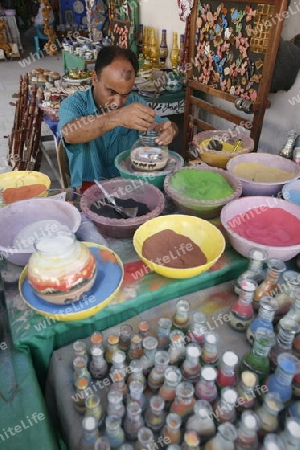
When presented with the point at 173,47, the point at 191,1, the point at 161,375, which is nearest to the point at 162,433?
the point at 161,375

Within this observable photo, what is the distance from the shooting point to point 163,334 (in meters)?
1.00

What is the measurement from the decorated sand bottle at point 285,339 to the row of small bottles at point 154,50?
Result: 345 cm

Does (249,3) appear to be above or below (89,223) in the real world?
above

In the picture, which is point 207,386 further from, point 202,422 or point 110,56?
point 110,56

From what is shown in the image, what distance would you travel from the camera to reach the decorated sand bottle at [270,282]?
1.06 metres

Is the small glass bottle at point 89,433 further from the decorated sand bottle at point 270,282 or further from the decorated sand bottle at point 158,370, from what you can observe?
the decorated sand bottle at point 270,282

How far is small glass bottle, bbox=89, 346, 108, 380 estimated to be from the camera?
3.05 ft

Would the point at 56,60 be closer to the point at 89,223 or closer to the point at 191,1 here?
the point at 191,1

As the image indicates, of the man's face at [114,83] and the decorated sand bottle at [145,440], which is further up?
the man's face at [114,83]

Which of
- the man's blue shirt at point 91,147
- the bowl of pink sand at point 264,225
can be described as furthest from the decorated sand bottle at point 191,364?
the man's blue shirt at point 91,147

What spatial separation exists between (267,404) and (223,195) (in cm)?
84

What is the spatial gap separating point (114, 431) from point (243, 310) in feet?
1.66

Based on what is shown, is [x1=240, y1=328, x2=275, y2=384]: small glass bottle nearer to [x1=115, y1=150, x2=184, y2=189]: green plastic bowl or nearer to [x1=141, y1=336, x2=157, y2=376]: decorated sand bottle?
[x1=141, y1=336, x2=157, y2=376]: decorated sand bottle

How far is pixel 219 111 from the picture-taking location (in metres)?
2.82
